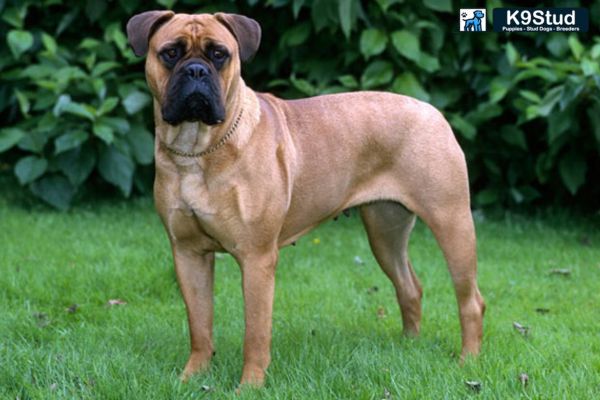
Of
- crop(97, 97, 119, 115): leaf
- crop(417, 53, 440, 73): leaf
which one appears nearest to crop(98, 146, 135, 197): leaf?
crop(97, 97, 119, 115): leaf

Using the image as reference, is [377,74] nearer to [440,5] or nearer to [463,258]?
[440,5]

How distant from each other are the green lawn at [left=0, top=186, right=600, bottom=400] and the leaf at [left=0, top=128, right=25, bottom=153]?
20.9 inches

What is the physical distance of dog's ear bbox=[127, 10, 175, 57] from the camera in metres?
4.21

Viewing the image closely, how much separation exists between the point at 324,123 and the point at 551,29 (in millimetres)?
3914

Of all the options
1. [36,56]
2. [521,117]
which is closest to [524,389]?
[521,117]

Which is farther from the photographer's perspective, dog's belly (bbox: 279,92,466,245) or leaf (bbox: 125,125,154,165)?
leaf (bbox: 125,125,154,165)

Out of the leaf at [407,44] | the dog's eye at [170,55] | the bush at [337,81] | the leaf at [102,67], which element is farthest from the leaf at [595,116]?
the dog's eye at [170,55]

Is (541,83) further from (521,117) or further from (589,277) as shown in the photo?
(589,277)

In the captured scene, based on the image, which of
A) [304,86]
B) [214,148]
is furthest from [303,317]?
[304,86]

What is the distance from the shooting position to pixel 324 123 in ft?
15.3

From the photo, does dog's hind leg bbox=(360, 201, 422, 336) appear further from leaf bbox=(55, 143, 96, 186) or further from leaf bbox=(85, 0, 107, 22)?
leaf bbox=(85, 0, 107, 22)

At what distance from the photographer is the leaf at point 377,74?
7738 mm

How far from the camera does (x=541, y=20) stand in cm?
794

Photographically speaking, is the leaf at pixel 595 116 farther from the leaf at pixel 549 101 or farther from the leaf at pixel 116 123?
the leaf at pixel 116 123
